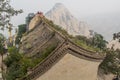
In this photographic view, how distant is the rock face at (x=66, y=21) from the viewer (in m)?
92.6

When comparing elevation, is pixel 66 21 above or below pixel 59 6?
below

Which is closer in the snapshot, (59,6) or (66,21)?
(66,21)

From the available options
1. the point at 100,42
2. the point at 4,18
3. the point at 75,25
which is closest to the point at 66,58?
the point at 4,18

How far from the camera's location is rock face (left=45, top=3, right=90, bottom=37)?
92.6 m

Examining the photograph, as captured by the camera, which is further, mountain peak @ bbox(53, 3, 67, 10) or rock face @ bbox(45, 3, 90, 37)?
mountain peak @ bbox(53, 3, 67, 10)

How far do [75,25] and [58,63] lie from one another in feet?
243

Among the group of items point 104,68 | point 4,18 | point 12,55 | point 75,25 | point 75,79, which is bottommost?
point 75,25

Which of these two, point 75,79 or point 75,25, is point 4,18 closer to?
point 75,79

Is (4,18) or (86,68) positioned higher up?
(4,18)

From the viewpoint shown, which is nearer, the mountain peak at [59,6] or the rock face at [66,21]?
the rock face at [66,21]

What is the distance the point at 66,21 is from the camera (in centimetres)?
9919

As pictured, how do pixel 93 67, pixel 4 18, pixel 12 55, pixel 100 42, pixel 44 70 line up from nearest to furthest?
pixel 4 18 → pixel 44 70 → pixel 93 67 → pixel 12 55 → pixel 100 42

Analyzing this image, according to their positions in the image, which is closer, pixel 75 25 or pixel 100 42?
pixel 100 42

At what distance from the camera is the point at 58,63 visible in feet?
67.4
